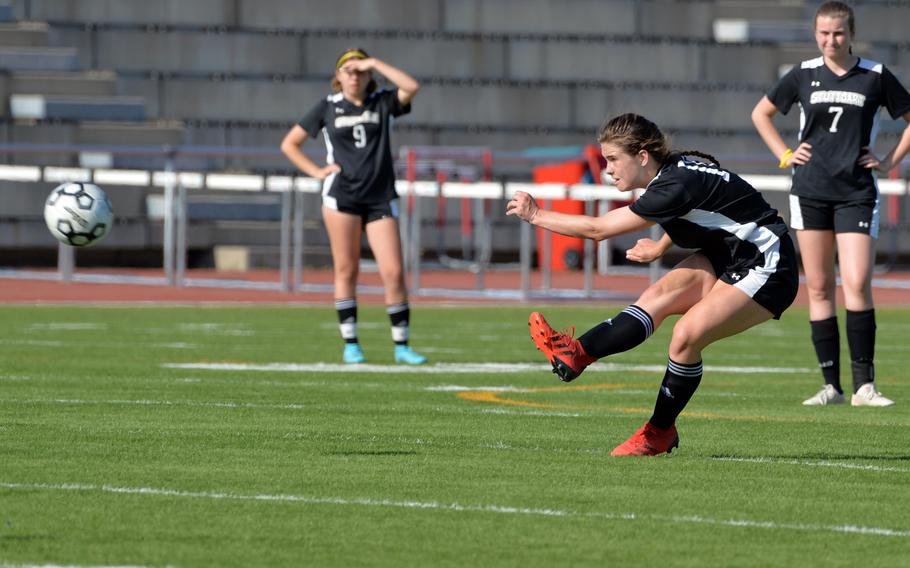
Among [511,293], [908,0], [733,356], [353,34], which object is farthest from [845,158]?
[908,0]

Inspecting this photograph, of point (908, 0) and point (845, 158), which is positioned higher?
point (908, 0)

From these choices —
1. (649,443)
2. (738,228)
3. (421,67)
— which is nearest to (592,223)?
(738,228)

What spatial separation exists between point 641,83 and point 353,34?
4.55 meters

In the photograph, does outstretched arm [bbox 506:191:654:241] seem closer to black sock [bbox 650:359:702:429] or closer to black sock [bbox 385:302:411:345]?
black sock [bbox 650:359:702:429]

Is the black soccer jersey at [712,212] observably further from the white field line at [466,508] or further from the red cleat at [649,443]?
the white field line at [466,508]

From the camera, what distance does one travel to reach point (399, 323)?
1249 centimetres

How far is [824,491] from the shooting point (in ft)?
20.8

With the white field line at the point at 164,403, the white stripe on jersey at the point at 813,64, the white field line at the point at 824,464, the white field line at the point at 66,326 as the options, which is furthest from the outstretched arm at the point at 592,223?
the white field line at the point at 66,326

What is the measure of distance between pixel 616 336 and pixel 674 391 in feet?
1.04

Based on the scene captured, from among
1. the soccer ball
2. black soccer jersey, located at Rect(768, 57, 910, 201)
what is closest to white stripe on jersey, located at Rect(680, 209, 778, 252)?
black soccer jersey, located at Rect(768, 57, 910, 201)

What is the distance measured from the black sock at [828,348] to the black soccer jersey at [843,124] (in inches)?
28.8

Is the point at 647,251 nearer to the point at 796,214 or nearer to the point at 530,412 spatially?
the point at 530,412

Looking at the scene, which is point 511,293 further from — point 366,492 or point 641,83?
point 366,492

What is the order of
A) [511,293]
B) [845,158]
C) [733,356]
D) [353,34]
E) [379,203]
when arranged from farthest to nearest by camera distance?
[353,34]
[511,293]
[733,356]
[379,203]
[845,158]
